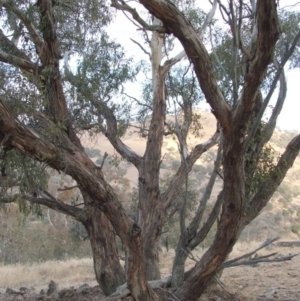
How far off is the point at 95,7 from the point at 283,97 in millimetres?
3604

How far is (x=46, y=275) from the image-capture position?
12539 mm

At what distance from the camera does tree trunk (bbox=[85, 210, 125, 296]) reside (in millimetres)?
6613

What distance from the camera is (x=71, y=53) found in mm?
8414

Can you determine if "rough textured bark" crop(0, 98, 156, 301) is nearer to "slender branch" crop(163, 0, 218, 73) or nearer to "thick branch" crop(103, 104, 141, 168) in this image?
"thick branch" crop(103, 104, 141, 168)

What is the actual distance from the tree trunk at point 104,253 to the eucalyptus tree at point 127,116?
0.05 feet

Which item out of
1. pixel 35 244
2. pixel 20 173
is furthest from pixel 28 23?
pixel 35 244

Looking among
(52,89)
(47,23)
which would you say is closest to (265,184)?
(52,89)

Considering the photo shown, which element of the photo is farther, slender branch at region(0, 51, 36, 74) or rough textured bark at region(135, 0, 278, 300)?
slender branch at region(0, 51, 36, 74)

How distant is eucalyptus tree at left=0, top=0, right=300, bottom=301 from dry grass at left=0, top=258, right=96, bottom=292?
13.5 feet

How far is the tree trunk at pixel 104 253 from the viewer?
21.7 ft

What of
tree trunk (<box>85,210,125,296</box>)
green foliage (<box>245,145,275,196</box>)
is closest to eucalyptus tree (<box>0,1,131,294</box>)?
tree trunk (<box>85,210,125,296</box>)

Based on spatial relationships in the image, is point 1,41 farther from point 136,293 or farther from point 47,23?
point 136,293

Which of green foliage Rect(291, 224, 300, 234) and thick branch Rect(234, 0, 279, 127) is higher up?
thick branch Rect(234, 0, 279, 127)

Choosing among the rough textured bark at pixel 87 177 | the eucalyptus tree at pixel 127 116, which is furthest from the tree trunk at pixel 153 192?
the rough textured bark at pixel 87 177
